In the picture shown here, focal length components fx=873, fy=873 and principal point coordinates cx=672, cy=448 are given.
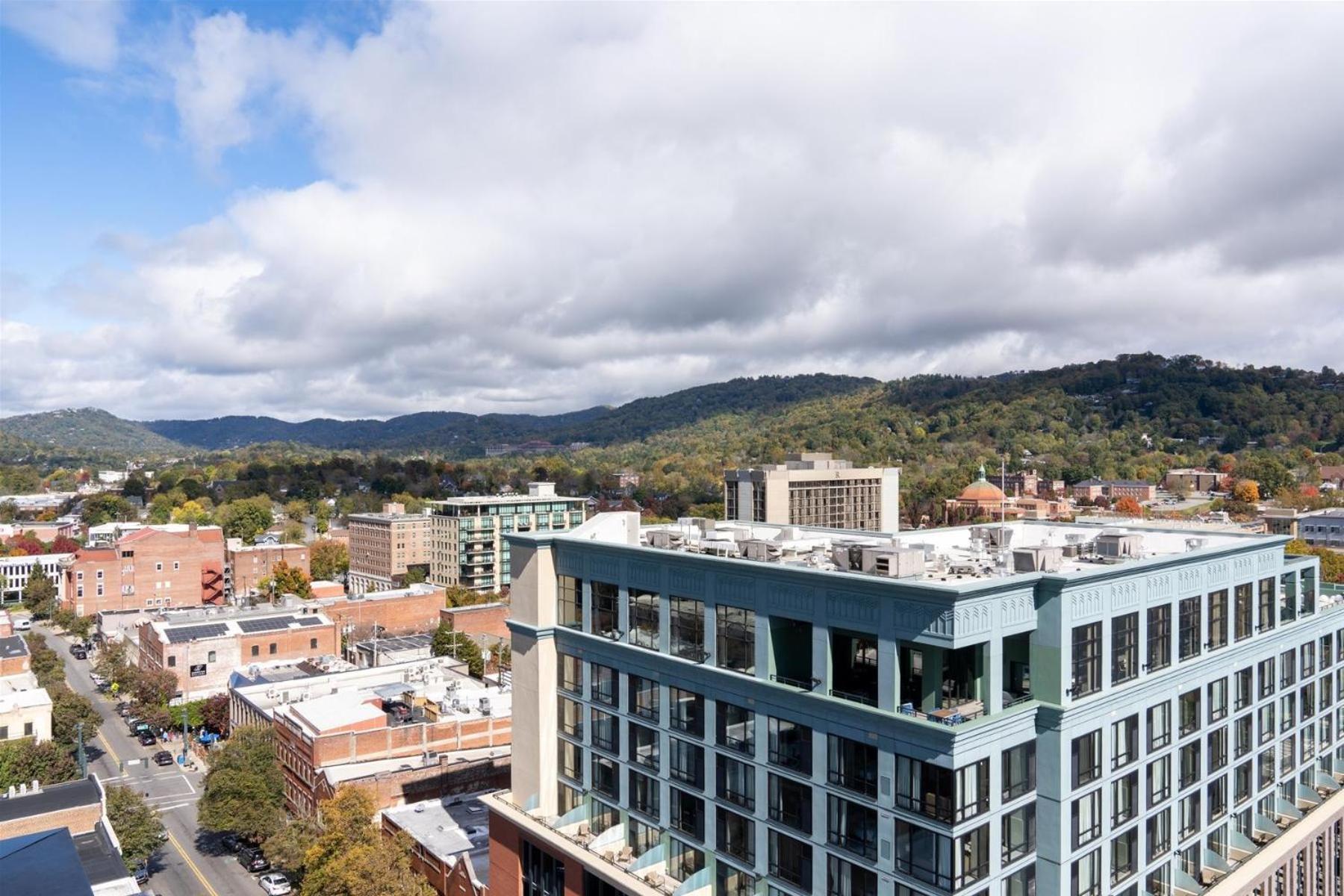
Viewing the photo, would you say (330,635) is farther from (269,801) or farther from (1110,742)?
(1110,742)

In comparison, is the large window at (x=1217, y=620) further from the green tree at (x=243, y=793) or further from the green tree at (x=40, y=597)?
the green tree at (x=40, y=597)

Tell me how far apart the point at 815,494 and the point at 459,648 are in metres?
53.7

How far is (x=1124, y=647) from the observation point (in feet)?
92.6

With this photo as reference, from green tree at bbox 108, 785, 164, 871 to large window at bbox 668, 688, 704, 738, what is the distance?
3938cm

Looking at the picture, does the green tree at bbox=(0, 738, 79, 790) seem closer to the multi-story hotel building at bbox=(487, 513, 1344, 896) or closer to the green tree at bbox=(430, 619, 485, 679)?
the green tree at bbox=(430, 619, 485, 679)

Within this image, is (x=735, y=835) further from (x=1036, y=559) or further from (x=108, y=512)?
(x=108, y=512)

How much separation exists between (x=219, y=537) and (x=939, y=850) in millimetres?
132985

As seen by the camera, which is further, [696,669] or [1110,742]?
[696,669]

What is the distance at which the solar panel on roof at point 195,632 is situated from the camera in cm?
8881

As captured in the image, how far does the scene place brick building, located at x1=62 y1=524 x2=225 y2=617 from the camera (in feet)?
405

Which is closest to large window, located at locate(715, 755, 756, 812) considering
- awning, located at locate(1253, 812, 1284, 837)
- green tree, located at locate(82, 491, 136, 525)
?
awning, located at locate(1253, 812, 1284, 837)

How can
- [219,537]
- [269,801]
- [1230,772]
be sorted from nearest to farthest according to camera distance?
[1230,772]
[269,801]
[219,537]

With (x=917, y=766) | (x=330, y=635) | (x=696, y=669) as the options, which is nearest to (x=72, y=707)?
(x=330, y=635)

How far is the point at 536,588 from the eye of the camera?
38469mm
